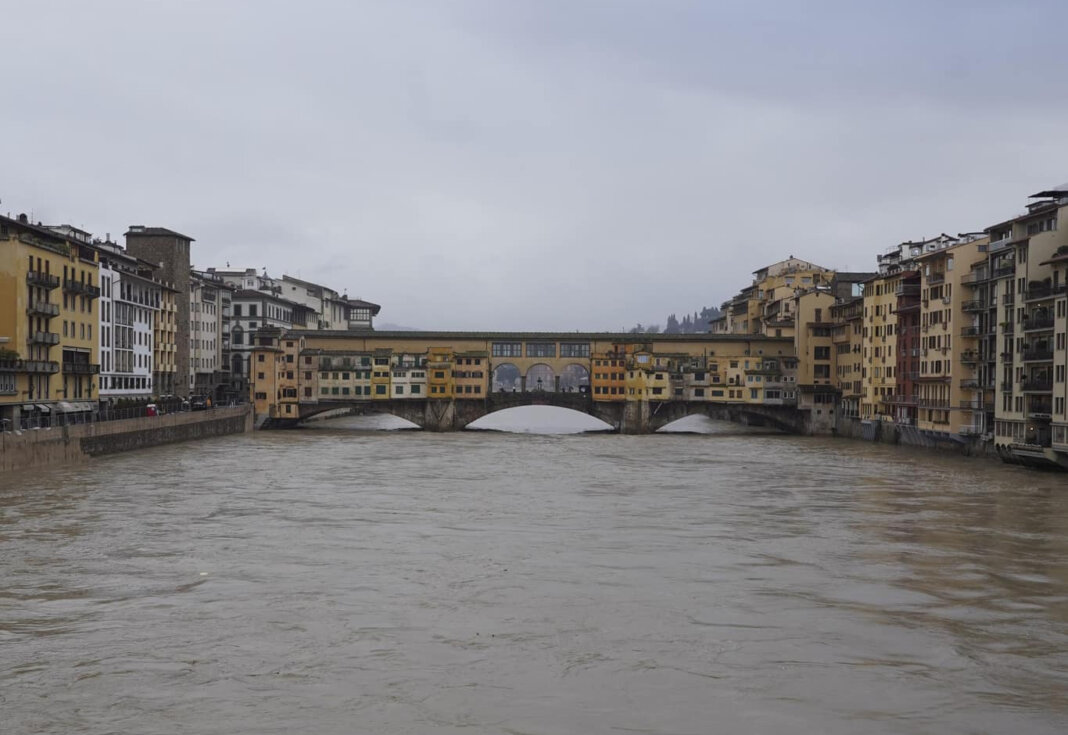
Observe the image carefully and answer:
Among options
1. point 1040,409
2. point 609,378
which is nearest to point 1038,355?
point 1040,409

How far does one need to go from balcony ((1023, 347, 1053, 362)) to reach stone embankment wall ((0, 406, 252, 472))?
159 feet

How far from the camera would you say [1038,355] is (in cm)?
5884

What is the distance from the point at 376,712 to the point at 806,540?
1974 cm

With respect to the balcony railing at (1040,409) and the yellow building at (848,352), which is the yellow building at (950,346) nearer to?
the balcony railing at (1040,409)

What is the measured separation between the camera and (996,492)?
47.7 metres

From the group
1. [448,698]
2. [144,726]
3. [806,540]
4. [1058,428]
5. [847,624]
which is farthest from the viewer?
[1058,428]

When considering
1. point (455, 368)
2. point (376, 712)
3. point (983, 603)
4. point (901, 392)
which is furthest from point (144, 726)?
point (455, 368)

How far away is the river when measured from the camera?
57.2 feet

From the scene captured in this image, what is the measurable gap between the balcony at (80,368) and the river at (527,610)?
22.9m

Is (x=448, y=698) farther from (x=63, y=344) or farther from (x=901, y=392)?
(x=901, y=392)

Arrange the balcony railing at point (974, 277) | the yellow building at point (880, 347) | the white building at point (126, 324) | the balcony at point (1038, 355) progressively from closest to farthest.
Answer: the balcony at point (1038, 355) < the balcony railing at point (974, 277) < the white building at point (126, 324) < the yellow building at point (880, 347)

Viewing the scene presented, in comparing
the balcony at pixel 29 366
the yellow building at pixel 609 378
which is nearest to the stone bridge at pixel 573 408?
the yellow building at pixel 609 378

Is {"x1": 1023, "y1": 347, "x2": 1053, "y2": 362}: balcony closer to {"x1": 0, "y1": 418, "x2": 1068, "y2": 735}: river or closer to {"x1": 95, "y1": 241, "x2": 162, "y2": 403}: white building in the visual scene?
{"x1": 0, "y1": 418, "x2": 1068, "y2": 735}: river

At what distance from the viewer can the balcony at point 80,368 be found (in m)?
69.1
